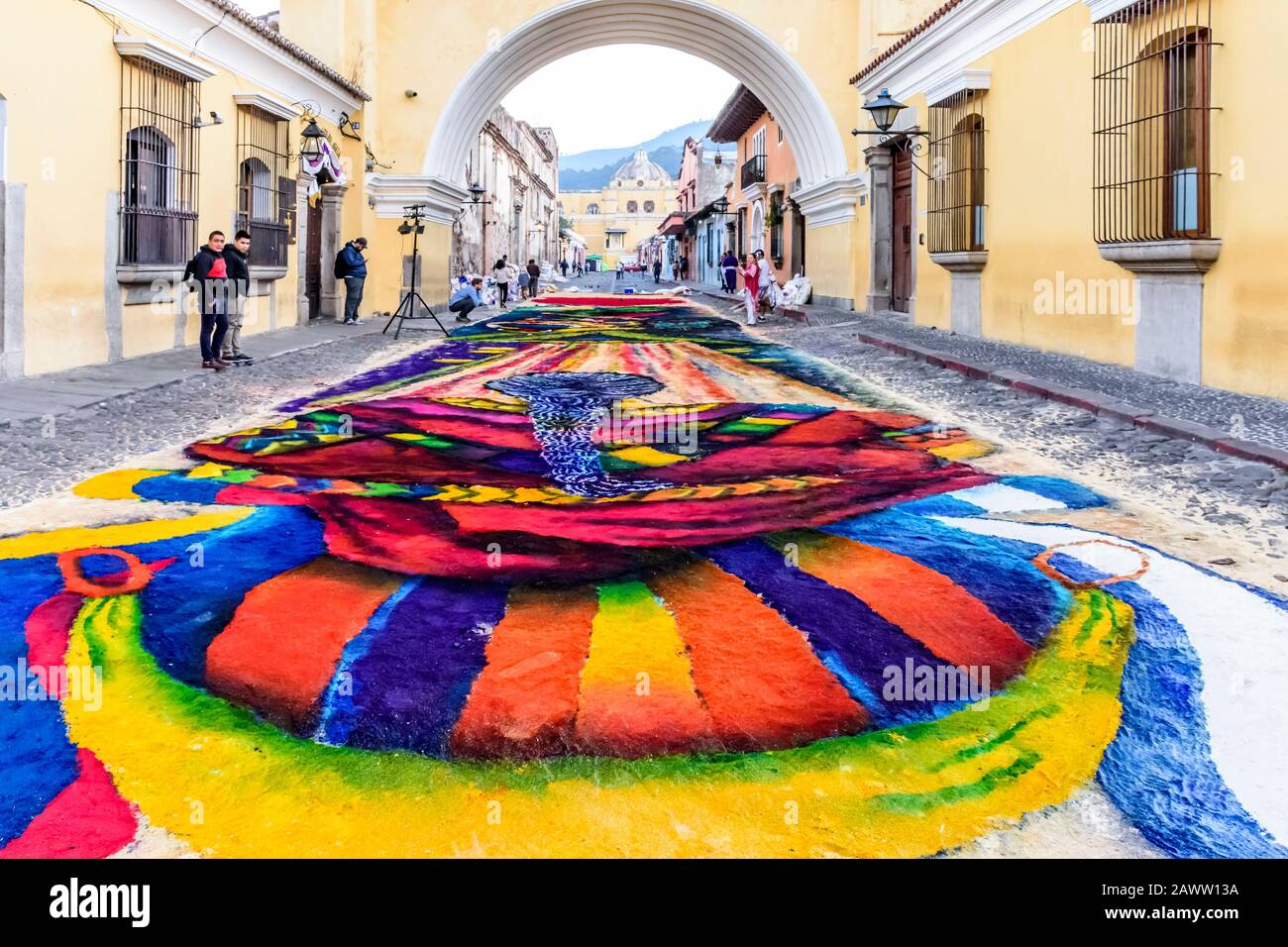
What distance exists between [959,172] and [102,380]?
1054 cm

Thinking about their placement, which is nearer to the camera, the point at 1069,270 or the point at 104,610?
the point at 104,610

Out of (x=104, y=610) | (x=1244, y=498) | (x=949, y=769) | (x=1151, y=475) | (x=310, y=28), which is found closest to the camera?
(x=949, y=769)

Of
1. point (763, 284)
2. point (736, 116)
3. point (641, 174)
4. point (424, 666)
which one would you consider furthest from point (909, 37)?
point (641, 174)

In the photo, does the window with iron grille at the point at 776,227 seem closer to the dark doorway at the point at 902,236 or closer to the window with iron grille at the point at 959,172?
the dark doorway at the point at 902,236

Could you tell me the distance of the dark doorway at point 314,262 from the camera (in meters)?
19.6

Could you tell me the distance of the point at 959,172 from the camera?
1493 centimetres

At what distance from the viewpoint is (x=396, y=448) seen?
6547 mm

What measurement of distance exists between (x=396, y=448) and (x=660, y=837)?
4.64 meters

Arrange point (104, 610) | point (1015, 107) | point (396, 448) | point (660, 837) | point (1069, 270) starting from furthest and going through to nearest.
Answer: point (1015, 107)
point (1069, 270)
point (396, 448)
point (104, 610)
point (660, 837)

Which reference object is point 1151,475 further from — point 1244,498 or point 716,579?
point 716,579

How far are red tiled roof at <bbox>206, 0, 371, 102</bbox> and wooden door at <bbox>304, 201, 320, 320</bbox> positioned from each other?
2089mm

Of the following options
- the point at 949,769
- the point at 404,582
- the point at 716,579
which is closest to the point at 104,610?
the point at 404,582

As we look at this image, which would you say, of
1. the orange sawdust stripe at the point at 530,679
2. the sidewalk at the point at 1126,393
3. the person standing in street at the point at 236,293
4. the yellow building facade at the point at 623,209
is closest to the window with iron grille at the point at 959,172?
the sidewalk at the point at 1126,393

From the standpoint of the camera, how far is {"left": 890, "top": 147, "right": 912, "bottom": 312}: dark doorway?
19375 mm
